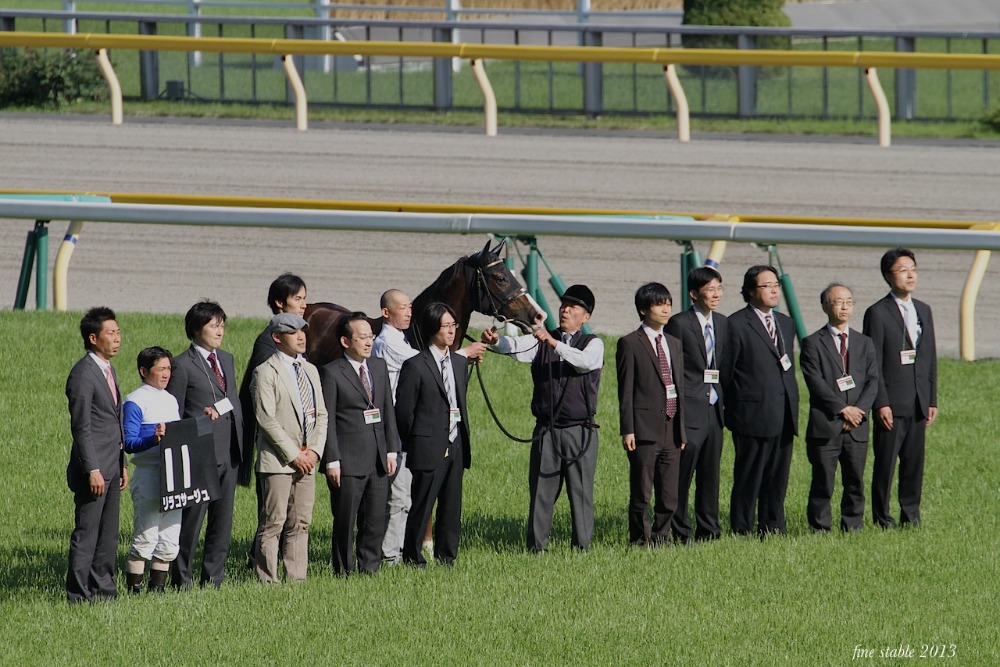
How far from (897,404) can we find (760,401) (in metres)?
0.86

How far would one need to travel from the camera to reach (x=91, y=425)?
8094 millimetres

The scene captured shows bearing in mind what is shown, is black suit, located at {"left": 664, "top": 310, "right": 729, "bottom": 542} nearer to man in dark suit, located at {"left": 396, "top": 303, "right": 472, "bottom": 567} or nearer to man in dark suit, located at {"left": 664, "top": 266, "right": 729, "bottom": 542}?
man in dark suit, located at {"left": 664, "top": 266, "right": 729, "bottom": 542}

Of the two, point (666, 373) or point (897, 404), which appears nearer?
point (666, 373)

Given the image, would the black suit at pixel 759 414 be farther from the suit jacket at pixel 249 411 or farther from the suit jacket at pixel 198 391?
the suit jacket at pixel 198 391

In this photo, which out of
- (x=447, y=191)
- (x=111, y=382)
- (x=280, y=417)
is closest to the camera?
(x=111, y=382)

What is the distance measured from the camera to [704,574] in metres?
8.43

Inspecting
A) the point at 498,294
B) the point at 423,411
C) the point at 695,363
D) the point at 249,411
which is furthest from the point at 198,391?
the point at 695,363

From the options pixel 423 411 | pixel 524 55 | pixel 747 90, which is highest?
pixel 524 55

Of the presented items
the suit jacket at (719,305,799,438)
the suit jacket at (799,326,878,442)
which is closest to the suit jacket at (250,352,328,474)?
the suit jacket at (719,305,799,438)

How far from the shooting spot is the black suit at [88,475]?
26.4 feet

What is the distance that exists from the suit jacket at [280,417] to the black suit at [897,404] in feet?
10.9

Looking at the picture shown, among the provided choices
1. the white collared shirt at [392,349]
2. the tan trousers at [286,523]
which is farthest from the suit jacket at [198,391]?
the white collared shirt at [392,349]

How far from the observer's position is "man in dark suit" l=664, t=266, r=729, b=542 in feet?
31.1

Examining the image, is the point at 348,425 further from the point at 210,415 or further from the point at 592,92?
the point at 592,92
